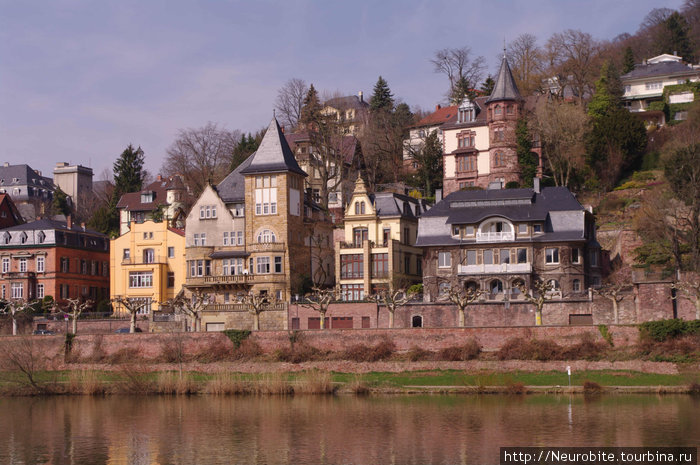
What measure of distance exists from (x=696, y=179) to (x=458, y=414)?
106 feet

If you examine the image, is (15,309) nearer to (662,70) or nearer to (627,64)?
(662,70)

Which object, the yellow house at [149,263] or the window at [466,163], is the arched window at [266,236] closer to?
the yellow house at [149,263]

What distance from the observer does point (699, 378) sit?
45688 millimetres

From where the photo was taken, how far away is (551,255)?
63.4 meters

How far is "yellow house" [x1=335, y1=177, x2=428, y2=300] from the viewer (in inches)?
2714

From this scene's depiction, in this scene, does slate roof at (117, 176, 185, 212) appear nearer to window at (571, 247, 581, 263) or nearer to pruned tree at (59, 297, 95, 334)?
pruned tree at (59, 297, 95, 334)

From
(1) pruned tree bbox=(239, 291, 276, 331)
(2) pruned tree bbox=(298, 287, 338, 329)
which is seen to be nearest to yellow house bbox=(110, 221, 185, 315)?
(1) pruned tree bbox=(239, 291, 276, 331)

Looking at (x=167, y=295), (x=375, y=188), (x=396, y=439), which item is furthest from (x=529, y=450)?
(x=375, y=188)

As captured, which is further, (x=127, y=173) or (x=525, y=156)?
(x=127, y=173)

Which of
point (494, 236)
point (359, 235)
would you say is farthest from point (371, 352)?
point (359, 235)

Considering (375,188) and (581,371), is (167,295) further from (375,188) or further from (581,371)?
(581,371)

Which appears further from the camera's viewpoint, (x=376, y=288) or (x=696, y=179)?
(x=376, y=288)

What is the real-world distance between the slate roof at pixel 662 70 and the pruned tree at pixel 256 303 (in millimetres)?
53860

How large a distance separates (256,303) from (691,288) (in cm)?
2586
